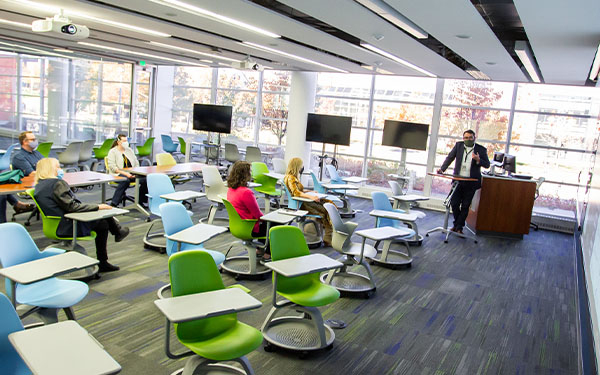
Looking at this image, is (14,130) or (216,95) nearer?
(14,130)

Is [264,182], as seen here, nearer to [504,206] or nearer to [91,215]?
[91,215]

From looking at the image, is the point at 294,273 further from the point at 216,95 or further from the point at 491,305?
the point at 216,95

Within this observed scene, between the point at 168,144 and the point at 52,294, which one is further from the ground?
the point at 168,144

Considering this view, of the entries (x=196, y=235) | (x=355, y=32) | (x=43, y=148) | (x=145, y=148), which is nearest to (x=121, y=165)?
(x=43, y=148)

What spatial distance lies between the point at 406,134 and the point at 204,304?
8.01 metres

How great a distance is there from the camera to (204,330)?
3170 millimetres

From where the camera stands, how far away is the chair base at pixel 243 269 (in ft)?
18.5

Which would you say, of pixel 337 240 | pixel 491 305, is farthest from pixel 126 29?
pixel 491 305

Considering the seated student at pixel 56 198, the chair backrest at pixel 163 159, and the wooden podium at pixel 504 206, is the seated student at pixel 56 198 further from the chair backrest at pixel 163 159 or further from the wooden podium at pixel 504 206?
the wooden podium at pixel 504 206

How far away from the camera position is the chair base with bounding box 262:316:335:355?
13.3ft

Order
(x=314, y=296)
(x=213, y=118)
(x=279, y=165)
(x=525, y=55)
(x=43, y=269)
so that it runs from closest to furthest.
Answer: (x=43, y=269)
(x=314, y=296)
(x=525, y=55)
(x=279, y=165)
(x=213, y=118)

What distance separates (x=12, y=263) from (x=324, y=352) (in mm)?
2605

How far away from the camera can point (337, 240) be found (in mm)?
5430

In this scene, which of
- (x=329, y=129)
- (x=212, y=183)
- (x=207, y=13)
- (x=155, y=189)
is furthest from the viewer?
(x=329, y=129)
